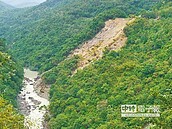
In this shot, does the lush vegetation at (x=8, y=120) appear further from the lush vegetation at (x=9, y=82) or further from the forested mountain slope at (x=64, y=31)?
the forested mountain slope at (x=64, y=31)

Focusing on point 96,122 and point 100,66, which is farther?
point 100,66

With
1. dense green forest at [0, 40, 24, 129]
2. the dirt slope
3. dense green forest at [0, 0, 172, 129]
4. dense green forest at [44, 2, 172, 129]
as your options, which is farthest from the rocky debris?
the dirt slope

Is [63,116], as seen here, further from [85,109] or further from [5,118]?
[5,118]

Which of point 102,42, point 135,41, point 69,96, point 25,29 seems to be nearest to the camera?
point 69,96

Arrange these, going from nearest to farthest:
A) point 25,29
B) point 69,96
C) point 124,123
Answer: point 124,123, point 69,96, point 25,29

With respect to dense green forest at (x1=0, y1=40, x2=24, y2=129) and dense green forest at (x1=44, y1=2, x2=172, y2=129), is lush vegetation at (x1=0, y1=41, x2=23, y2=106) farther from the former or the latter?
dense green forest at (x1=44, y1=2, x2=172, y2=129)

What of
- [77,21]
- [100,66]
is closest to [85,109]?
[100,66]

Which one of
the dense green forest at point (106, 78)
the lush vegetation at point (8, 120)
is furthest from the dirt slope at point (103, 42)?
the lush vegetation at point (8, 120)
